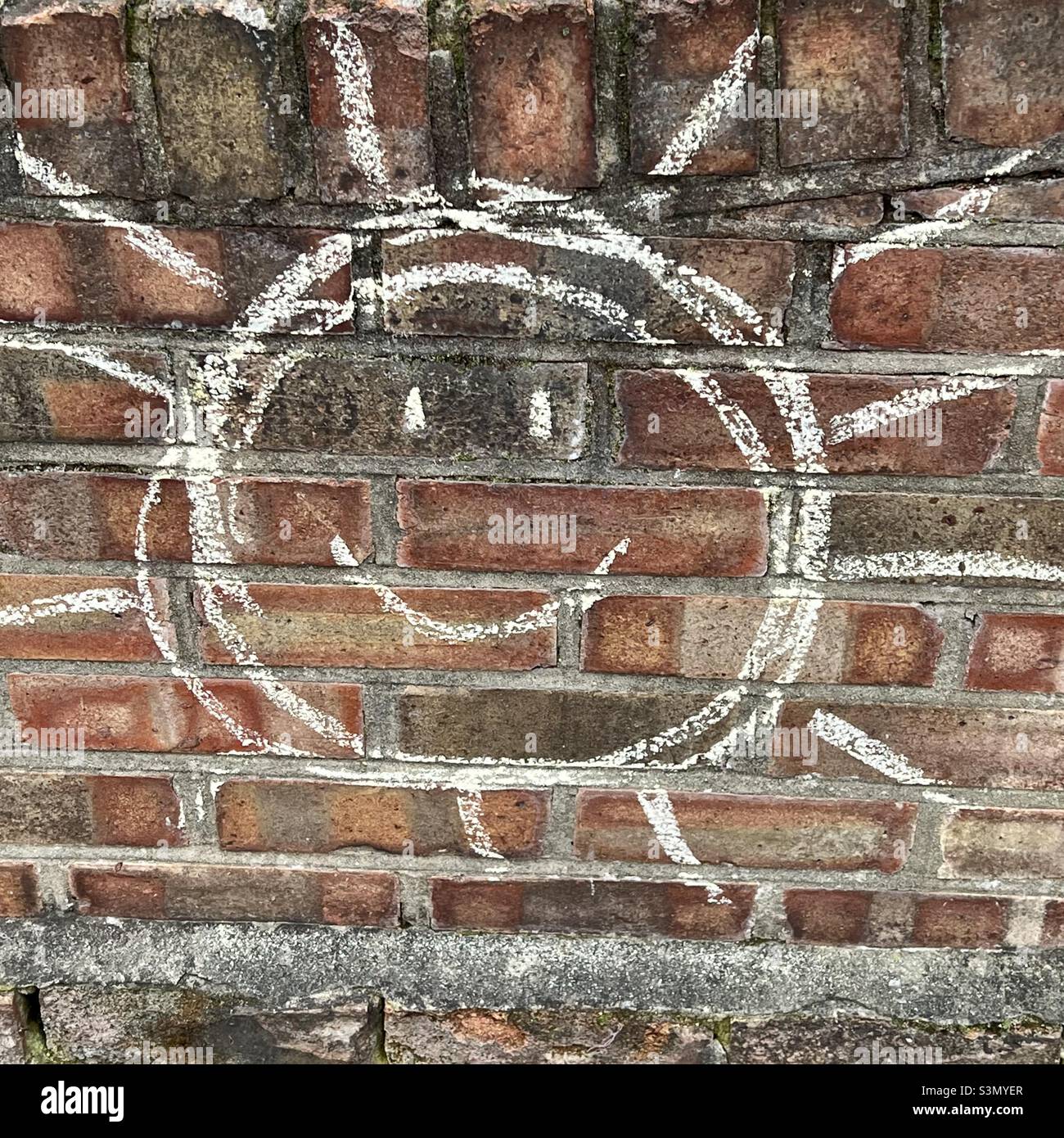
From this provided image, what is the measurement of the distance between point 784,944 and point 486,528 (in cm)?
55

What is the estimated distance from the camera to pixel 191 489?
80 cm

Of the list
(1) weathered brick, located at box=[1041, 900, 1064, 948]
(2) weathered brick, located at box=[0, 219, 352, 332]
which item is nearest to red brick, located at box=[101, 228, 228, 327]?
(2) weathered brick, located at box=[0, 219, 352, 332]

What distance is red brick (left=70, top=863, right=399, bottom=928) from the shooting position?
959 mm

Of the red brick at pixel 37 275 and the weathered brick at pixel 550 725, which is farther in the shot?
the weathered brick at pixel 550 725

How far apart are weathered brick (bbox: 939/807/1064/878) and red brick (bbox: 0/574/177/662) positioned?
2.54ft

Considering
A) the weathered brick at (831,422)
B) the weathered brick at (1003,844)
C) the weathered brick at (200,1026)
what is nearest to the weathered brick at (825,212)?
the weathered brick at (831,422)

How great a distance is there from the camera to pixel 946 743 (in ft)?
2.89

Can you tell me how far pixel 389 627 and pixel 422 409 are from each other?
20 cm

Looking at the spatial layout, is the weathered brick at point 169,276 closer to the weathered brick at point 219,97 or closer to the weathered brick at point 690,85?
the weathered brick at point 219,97

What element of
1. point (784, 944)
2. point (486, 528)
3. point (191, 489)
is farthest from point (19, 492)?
point (784, 944)

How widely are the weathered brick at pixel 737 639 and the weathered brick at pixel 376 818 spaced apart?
180mm

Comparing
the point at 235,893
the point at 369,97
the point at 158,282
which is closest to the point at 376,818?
the point at 235,893

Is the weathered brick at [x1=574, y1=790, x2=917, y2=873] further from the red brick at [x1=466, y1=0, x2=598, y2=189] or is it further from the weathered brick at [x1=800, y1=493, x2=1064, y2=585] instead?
the red brick at [x1=466, y1=0, x2=598, y2=189]

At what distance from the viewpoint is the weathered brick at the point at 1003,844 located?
908 mm
